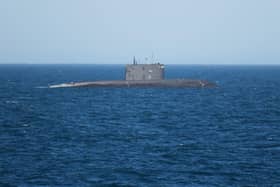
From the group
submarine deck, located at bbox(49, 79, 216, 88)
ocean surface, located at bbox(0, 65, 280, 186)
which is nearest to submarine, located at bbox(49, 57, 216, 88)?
submarine deck, located at bbox(49, 79, 216, 88)

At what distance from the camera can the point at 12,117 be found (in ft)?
269

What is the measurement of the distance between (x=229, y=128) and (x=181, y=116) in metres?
15.2

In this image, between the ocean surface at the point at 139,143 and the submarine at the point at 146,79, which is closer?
the ocean surface at the point at 139,143

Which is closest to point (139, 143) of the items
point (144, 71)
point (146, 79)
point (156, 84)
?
point (144, 71)

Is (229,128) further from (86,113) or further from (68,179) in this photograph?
(68,179)

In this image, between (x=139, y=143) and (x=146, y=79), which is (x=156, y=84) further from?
(x=139, y=143)

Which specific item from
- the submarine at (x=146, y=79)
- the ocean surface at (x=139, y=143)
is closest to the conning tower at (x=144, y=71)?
the submarine at (x=146, y=79)

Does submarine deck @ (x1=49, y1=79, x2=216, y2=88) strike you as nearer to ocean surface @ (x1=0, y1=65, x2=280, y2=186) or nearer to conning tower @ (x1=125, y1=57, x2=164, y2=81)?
conning tower @ (x1=125, y1=57, x2=164, y2=81)

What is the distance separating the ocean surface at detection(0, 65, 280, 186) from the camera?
141 ft

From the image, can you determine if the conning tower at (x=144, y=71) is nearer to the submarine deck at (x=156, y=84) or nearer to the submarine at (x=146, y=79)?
the submarine at (x=146, y=79)

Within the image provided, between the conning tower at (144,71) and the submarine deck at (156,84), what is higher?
the conning tower at (144,71)

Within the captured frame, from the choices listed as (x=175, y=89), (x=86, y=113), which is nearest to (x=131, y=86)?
(x=175, y=89)

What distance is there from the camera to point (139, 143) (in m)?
57.9

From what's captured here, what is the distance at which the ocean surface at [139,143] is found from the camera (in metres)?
43.1
